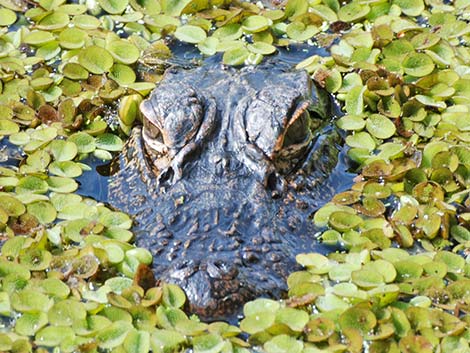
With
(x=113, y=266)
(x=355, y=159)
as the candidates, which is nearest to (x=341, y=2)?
(x=355, y=159)

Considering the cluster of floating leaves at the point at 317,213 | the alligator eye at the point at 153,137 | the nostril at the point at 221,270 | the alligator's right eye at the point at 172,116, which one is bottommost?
the cluster of floating leaves at the point at 317,213

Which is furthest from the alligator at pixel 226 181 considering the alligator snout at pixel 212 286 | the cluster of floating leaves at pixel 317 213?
the cluster of floating leaves at pixel 317 213

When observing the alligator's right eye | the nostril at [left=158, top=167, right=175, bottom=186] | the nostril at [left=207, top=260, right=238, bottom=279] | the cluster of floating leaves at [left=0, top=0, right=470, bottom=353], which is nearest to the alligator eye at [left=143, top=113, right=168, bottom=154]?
the alligator's right eye

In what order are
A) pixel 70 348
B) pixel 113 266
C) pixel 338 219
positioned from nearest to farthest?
pixel 70 348 → pixel 113 266 → pixel 338 219

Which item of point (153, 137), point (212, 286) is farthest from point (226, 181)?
point (212, 286)

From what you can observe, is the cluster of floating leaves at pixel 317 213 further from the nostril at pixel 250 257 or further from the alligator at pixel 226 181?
the nostril at pixel 250 257

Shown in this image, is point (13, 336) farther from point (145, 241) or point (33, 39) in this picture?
point (33, 39)
